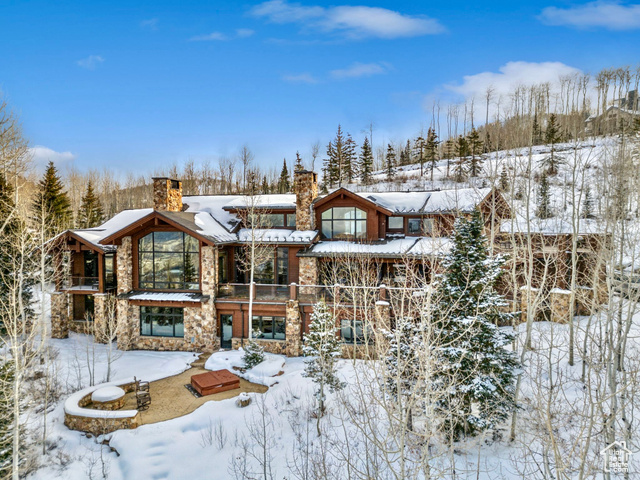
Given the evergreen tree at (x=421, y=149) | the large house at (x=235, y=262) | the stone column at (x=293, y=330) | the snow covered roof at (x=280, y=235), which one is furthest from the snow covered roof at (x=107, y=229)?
the evergreen tree at (x=421, y=149)

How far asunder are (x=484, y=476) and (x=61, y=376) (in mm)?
16807

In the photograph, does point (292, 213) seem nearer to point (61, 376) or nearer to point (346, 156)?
point (61, 376)

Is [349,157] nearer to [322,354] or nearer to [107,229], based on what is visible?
[107,229]

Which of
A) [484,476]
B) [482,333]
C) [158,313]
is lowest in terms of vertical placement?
[484,476]

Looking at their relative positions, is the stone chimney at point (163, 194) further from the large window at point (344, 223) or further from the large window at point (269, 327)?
the large window at point (344, 223)

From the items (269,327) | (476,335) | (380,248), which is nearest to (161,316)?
(269,327)

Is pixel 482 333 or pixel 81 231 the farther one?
pixel 81 231

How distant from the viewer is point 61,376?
623 inches

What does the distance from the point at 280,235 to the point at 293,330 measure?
532 centimetres

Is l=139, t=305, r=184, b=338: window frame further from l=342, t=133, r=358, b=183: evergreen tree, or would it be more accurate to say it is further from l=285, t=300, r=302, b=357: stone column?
l=342, t=133, r=358, b=183: evergreen tree

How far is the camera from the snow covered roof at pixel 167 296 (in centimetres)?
1881

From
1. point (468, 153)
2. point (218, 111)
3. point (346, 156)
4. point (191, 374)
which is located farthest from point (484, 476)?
point (468, 153)

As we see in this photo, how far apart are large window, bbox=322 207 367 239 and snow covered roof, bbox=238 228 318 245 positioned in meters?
1.06

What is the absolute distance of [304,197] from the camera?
20.8 metres
